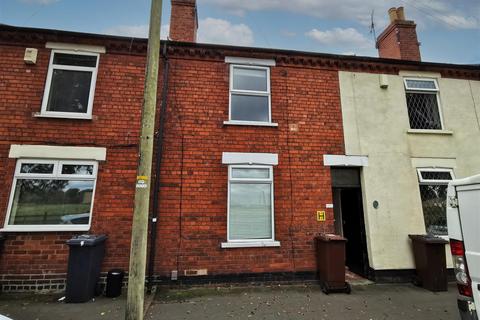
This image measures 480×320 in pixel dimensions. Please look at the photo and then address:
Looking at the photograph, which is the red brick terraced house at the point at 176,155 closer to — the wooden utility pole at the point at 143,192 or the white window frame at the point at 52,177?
the white window frame at the point at 52,177

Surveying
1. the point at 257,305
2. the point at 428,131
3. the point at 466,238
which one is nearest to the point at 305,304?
the point at 257,305

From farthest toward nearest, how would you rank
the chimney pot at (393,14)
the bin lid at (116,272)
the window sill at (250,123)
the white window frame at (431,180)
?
1. the chimney pot at (393,14)
2. the white window frame at (431,180)
3. the window sill at (250,123)
4. the bin lid at (116,272)

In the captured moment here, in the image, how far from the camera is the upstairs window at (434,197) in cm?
672

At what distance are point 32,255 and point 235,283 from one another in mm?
4266

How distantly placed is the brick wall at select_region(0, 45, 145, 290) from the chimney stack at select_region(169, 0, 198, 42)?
159 centimetres

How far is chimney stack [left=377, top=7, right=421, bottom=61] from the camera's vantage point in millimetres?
8492

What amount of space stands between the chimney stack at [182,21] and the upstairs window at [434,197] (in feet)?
24.2

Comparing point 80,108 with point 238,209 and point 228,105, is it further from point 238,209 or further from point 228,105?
point 238,209

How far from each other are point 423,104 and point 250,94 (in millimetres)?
5192

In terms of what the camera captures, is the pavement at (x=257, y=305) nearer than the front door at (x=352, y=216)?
Yes

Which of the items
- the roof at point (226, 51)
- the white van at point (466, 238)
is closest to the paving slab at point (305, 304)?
the white van at point (466, 238)

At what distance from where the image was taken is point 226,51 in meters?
6.78

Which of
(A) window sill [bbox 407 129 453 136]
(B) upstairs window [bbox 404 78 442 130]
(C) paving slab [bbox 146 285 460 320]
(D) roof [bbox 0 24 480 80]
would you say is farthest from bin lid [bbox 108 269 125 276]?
Answer: (B) upstairs window [bbox 404 78 442 130]

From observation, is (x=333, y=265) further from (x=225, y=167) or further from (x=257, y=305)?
(x=225, y=167)
